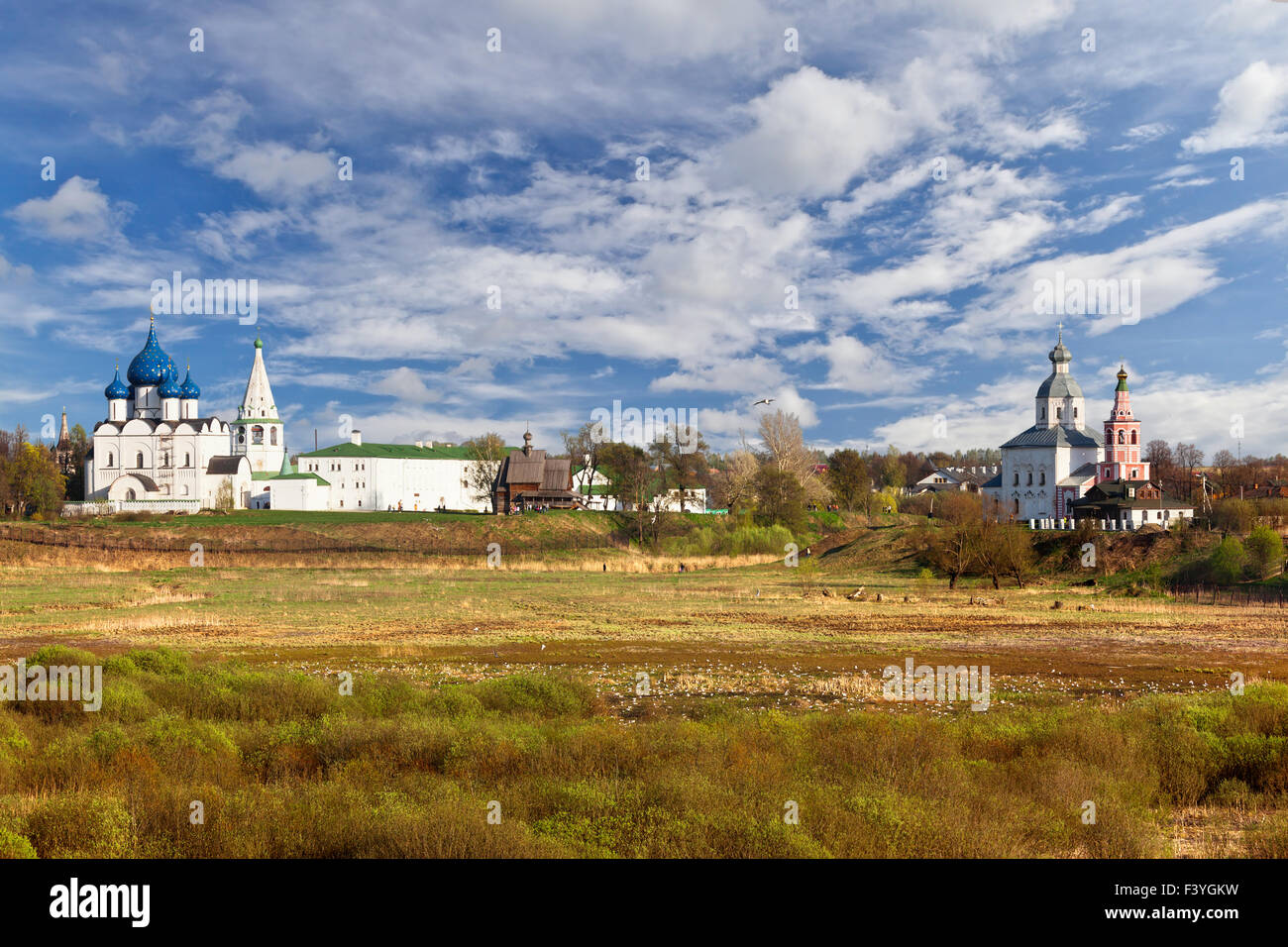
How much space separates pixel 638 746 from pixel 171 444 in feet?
372

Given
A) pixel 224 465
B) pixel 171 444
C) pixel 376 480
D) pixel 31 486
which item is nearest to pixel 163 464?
pixel 171 444

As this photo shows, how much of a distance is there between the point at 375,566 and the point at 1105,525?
66.2 meters

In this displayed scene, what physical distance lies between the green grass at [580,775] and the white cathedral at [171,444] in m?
94.6

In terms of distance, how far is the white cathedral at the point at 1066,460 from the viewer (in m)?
94.8

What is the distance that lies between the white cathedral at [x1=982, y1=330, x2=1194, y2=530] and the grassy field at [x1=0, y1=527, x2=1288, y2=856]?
236 ft

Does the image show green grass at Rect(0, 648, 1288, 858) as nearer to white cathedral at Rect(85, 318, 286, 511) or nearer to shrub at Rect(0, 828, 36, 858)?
shrub at Rect(0, 828, 36, 858)

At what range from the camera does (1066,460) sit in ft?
328

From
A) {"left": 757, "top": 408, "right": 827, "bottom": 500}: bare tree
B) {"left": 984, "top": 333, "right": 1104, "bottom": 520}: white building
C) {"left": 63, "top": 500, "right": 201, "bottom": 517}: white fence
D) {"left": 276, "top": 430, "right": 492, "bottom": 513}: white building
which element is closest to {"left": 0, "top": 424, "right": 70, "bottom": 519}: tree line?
{"left": 63, "top": 500, "right": 201, "bottom": 517}: white fence

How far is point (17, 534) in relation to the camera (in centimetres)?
7006

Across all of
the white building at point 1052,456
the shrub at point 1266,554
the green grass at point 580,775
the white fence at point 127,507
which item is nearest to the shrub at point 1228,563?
the shrub at point 1266,554

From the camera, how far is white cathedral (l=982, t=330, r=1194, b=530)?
94.8 metres

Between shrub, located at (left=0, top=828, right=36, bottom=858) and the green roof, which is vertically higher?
the green roof
